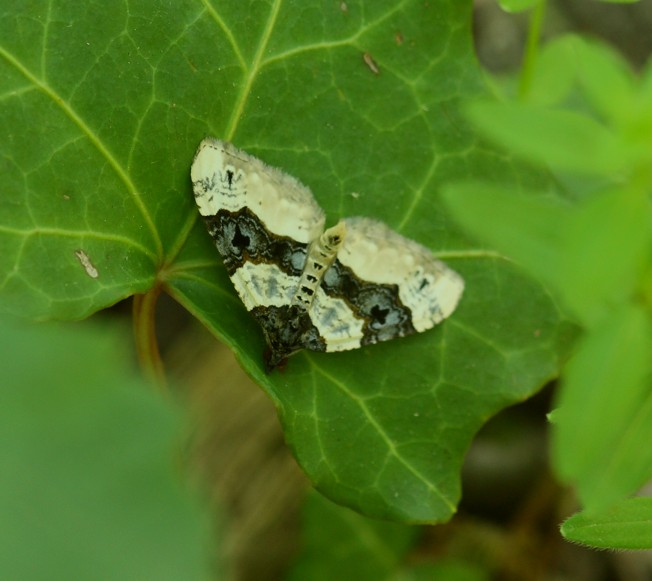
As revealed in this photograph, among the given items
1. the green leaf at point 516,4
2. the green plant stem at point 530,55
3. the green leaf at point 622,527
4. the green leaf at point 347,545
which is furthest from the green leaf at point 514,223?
the green leaf at point 347,545

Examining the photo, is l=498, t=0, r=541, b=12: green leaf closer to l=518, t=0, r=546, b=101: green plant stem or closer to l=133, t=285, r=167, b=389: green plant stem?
l=518, t=0, r=546, b=101: green plant stem

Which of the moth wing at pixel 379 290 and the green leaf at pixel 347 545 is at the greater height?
the moth wing at pixel 379 290

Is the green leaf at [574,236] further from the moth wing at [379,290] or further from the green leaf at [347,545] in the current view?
the green leaf at [347,545]

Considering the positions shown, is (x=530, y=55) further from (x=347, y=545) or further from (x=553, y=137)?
(x=347, y=545)

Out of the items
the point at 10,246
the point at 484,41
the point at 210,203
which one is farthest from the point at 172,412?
the point at 484,41

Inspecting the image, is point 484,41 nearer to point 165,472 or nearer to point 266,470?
point 266,470

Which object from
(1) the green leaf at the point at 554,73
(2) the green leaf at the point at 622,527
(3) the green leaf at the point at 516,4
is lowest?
(2) the green leaf at the point at 622,527

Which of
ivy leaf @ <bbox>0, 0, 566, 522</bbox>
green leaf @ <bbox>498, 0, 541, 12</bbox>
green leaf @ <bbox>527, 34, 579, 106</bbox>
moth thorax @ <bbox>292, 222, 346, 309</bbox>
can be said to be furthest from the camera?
green leaf @ <bbox>527, 34, 579, 106</bbox>

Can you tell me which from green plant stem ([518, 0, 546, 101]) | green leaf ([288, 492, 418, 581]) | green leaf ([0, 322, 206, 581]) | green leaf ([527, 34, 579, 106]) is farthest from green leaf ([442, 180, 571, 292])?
green leaf ([288, 492, 418, 581])
